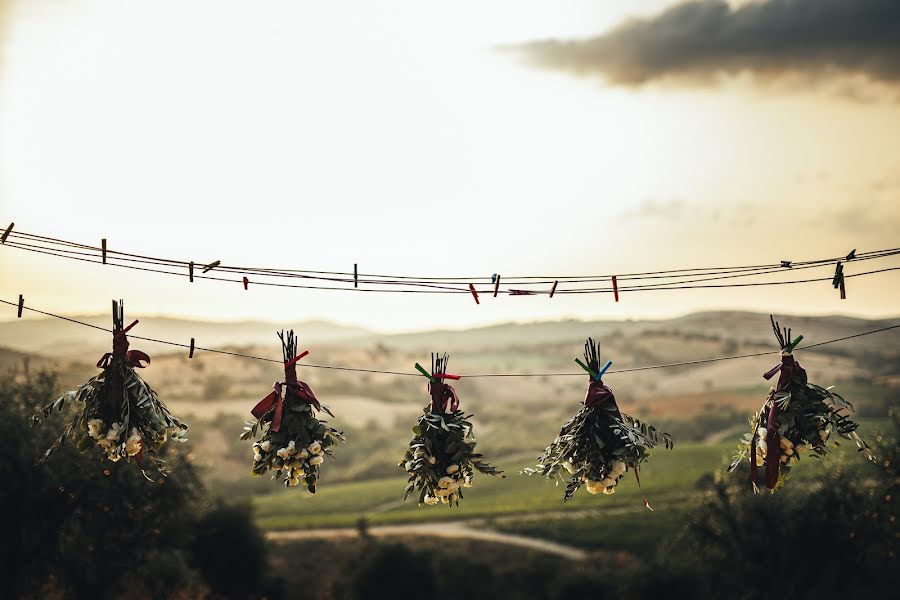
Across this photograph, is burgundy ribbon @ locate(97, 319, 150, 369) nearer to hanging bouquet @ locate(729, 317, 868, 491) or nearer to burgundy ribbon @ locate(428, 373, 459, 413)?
burgundy ribbon @ locate(428, 373, 459, 413)

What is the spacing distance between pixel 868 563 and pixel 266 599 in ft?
62.2

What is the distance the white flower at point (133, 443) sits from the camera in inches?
385

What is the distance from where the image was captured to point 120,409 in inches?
394

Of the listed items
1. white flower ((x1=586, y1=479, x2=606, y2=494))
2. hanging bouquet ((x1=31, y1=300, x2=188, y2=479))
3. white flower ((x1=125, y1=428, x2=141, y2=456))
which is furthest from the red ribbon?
white flower ((x1=125, y1=428, x2=141, y2=456))

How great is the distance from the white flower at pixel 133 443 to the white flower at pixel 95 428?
1.21 feet

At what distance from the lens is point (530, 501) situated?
127 ft

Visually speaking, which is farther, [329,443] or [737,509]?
[737,509]

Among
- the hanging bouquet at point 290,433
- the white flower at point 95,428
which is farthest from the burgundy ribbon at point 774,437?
the white flower at point 95,428

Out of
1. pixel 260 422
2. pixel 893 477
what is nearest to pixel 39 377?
pixel 260 422

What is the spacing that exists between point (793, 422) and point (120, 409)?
27.0 ft

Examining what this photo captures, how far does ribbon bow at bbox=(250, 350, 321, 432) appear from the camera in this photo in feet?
33.6

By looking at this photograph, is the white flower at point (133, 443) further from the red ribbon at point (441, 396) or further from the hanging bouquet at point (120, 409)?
the red ribbon at point (441, 396)

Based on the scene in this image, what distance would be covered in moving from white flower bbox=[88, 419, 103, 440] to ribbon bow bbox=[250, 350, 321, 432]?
1.77 meters

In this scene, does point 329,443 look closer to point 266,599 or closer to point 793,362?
point 793,362
